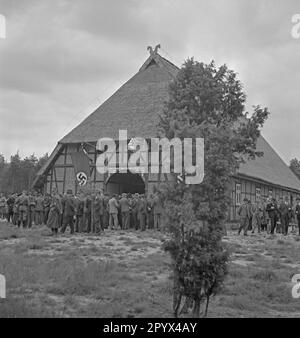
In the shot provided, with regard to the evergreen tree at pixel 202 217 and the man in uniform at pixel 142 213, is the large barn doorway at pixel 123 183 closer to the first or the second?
the man in uniform at pixel 142 213

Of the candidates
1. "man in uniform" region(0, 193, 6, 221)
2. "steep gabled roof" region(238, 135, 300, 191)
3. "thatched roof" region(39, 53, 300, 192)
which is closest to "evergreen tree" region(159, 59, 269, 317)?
"thatched roof" region(39, 53, 300, 192)

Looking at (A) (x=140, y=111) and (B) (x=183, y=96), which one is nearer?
(B) (x=183, y=96)

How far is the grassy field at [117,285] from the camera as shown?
7.04 metres

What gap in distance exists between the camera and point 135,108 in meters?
32.5

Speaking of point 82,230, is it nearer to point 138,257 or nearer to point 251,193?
point 138,257

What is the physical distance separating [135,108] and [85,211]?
14.0 m

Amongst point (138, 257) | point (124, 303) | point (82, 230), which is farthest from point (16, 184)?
point (124, 303)

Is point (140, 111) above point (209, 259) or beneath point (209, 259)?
above

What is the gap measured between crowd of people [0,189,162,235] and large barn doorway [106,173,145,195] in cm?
723

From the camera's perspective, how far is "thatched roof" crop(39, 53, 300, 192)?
30688 mm

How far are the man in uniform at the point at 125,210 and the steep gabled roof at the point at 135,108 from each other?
7063 millimetres

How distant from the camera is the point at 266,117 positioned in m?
23.5

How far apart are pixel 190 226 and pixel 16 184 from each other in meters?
77.9

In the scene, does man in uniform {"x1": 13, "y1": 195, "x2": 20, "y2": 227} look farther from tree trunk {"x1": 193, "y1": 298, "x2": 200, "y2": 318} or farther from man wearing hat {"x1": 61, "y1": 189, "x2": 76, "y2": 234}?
tree trunk {"x1": 193, "y1": 298, "x2": 200, "y2": 318}
